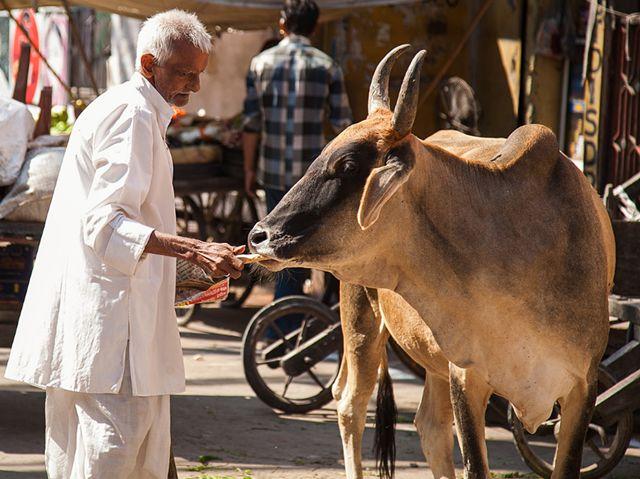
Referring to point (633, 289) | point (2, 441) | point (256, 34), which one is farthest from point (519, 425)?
point (256, 34)

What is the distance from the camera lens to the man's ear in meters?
3.79

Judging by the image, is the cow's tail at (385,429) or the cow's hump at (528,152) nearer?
the cow's hump at (528,152)

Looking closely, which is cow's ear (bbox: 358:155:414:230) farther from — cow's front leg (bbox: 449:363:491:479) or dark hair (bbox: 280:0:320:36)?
dark hair (bbox: 280:0:320:36)

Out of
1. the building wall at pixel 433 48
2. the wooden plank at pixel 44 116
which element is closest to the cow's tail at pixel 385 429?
the wooden plank at pixel 44 116

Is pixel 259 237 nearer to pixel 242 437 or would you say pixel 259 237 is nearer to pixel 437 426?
pixel 437 426

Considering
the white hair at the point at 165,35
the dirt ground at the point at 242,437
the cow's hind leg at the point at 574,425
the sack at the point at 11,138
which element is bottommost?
the dirt ground at the point at 242,437

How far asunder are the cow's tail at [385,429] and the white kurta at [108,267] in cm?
172

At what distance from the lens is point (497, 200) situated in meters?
4.09

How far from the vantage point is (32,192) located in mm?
5852

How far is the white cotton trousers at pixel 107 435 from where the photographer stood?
12.3ft

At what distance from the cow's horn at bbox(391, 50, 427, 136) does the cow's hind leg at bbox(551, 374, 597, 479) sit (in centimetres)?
123

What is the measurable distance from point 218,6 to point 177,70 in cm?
450

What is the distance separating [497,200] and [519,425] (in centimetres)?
161

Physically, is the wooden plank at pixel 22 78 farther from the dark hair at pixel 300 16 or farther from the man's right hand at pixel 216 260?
the man's right hand at pixel 216 260
